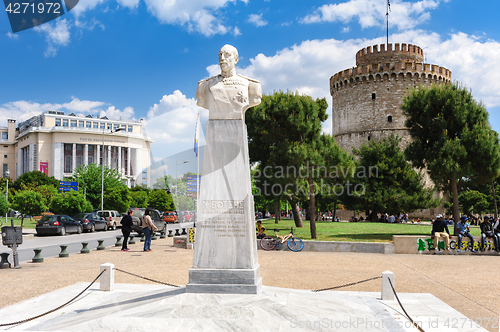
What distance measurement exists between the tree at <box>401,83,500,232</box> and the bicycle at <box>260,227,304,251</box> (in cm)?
918

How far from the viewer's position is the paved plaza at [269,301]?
211 inches

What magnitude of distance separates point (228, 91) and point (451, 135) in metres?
19.1

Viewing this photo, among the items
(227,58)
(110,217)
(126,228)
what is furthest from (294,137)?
(110,217)

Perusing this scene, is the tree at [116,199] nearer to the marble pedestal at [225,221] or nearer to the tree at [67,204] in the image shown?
the tree at [67,204]

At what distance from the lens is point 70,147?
11088 cm

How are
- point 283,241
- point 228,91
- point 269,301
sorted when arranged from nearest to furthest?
point 269,301 → point 228,91 → point 283,241

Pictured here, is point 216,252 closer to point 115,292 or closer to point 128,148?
point 115,292

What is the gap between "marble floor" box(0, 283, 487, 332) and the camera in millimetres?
5242

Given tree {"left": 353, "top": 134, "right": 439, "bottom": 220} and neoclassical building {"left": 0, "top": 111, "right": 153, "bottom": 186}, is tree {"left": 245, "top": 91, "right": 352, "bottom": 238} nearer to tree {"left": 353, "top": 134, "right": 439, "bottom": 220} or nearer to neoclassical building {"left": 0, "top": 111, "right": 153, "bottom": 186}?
tree {"left": 353, "top": 134, "right": 439, "bottom": 220}

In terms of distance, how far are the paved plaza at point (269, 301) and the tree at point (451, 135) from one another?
10.0m

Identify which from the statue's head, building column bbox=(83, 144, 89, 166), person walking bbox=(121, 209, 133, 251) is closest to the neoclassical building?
building column bbox=(83, 144, 89, 166)

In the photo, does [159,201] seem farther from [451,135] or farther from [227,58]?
[227,58]

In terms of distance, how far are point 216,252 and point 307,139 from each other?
16.6m

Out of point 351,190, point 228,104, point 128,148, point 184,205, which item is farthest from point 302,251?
point 128,148
